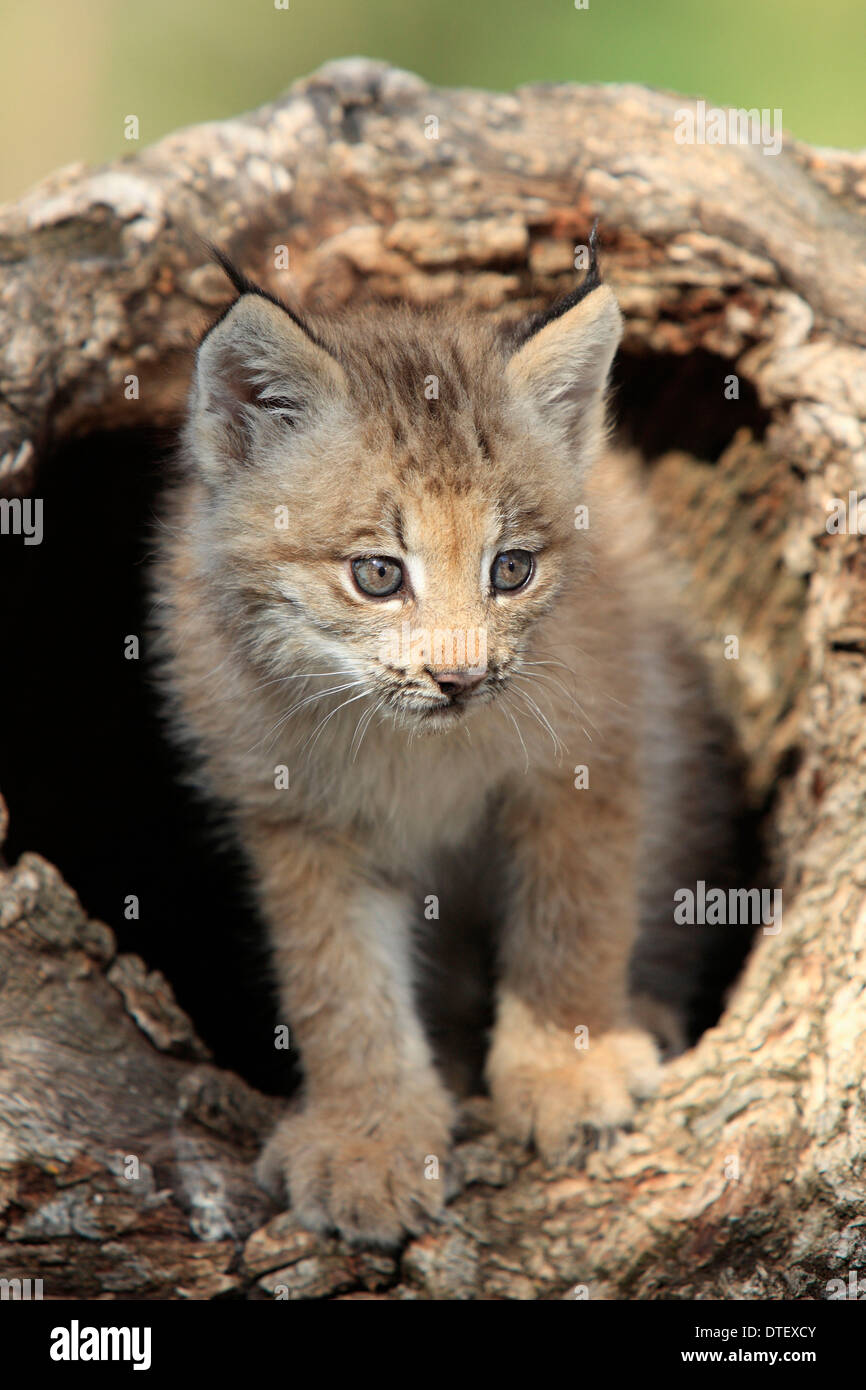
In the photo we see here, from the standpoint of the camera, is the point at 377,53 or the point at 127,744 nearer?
the point at 127,744

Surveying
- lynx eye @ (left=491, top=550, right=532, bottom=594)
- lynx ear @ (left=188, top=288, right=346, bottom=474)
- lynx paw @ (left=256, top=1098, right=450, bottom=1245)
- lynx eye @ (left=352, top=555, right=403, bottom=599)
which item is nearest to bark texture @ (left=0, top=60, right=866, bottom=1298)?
lynx paw @ (left=256, top=1098, right=450, bottom=1245)

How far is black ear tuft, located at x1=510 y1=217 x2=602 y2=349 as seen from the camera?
2.83m

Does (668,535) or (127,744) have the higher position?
(668,535)

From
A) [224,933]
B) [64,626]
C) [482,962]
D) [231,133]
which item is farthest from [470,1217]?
[231,133]

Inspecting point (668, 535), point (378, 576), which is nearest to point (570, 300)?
point (378, 576)

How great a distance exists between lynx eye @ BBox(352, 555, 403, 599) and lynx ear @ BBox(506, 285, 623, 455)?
0.58m

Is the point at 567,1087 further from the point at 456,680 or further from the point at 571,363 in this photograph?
the point at 571,363

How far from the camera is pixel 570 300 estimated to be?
2.86 m

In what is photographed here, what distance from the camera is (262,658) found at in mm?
2922

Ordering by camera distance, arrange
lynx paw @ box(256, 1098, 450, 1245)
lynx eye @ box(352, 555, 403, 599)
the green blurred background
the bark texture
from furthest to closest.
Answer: the green blurred background < lynx paw @ box(256, 1098, 450, 1245) < the bark texture < lynx eye @ box(352, 555, 403, 599)

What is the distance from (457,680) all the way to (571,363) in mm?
883

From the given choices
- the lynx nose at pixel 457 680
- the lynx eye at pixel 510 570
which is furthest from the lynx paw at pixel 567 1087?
the lynx eye at pixel 510 570

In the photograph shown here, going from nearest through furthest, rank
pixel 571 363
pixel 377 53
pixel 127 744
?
pixel 571 363 < pixel 127 744 < pixel 377 53

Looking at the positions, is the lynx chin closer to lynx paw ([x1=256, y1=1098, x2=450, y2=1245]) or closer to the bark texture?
lynx paw ([x1=256, y1=1098, x2=450, y2=1245])
